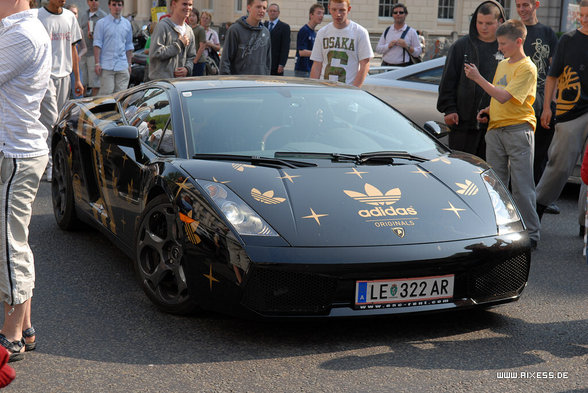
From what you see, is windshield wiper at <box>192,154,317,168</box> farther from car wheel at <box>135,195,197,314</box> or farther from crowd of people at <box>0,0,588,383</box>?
crowd of people at <box>0,0,588,383</box>

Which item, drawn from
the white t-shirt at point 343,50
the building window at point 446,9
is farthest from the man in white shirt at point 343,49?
the building window at point 446,9

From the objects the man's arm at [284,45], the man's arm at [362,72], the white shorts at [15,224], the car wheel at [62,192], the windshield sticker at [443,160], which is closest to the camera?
the white shorts at [15,224]

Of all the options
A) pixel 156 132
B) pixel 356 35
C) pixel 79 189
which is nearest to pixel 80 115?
pixel 79 189

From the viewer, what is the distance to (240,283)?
4082 mm

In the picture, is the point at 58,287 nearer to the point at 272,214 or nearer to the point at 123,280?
the point at 123,280

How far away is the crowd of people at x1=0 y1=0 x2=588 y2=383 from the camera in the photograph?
384 cm

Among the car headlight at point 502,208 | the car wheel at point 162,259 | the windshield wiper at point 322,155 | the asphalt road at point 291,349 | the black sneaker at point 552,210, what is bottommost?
the black sneaker at point 552,210

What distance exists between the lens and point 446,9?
1832 inches

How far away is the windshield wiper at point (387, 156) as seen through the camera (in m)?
4.91

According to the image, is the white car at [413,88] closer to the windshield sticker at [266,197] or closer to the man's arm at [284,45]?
the man's arm at [284,45]

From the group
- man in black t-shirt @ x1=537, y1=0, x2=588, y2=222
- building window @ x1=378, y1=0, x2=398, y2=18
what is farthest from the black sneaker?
building window @ x1=378, y1=0, x2=398, y2=18

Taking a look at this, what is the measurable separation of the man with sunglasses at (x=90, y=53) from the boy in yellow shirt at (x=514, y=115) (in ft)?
24.5

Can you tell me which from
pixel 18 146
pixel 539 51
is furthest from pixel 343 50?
pixel 18 146

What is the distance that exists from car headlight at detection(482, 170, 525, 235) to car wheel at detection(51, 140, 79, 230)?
3.13 meters
